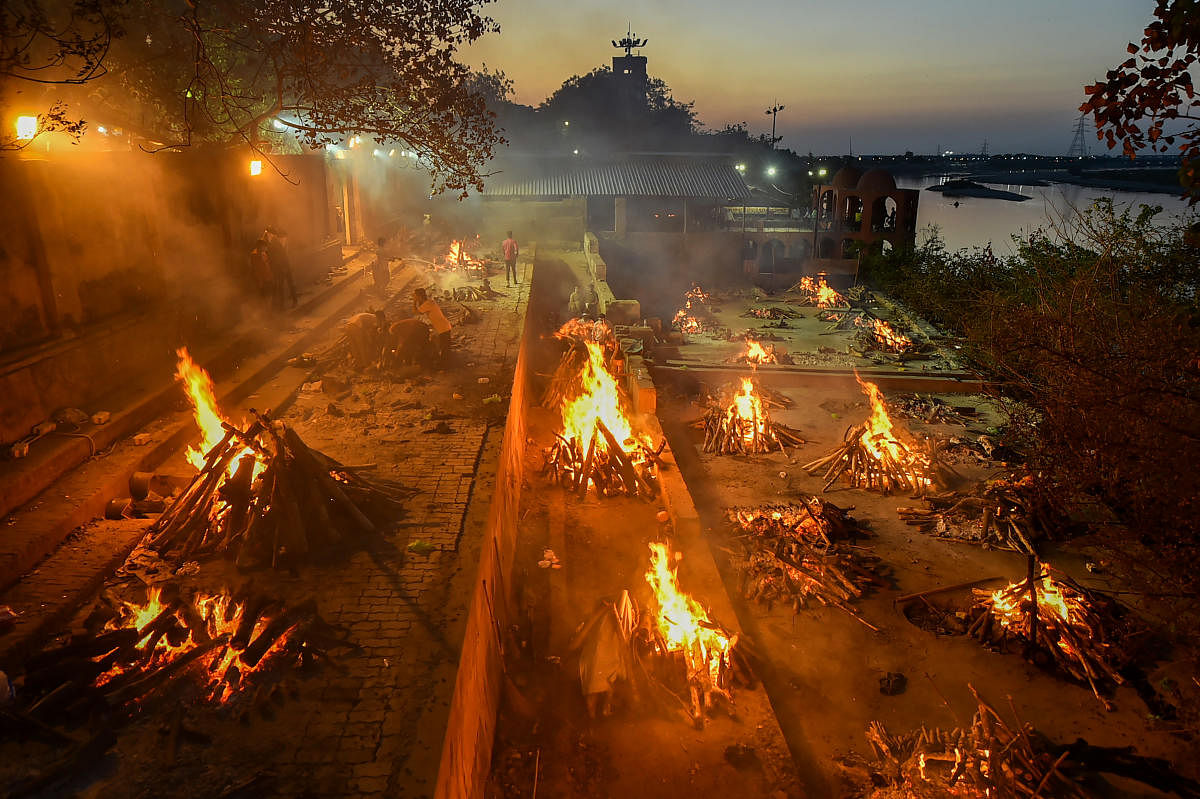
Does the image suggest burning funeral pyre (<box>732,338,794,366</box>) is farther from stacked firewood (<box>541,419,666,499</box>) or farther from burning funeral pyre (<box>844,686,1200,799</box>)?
burning funeral pyre (<box>844,686,1200,799</box>)

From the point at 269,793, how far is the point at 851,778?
194 inches

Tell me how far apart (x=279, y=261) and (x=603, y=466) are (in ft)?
28.5

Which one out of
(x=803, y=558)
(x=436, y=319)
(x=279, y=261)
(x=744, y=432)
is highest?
(x=279, y=261)

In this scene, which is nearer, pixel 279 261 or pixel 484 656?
pixel 484 656

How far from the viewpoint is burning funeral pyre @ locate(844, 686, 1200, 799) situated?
19.3 feet

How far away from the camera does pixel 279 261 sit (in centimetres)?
1463

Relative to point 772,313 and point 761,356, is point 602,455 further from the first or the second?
point 772,313

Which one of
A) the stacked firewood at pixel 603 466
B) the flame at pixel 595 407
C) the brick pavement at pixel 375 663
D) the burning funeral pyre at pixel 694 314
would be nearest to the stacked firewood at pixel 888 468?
the stacked firewood at pixel 603 466

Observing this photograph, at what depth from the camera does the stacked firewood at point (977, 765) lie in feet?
19.3

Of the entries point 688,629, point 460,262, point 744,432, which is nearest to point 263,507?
point 688,629

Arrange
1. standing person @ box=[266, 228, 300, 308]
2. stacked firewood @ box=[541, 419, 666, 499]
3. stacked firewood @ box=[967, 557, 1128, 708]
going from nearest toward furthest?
stacked firewood @ box=[967, 557, 1128, 708], stacked firewood @ box=[541, 419, 666, 499], standing person @ box=[266, 228, 300, 308]

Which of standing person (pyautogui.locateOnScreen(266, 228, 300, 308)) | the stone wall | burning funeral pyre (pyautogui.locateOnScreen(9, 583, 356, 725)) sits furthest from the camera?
standing person (pyautogui.locateOnScreen(266, 228, 300, 308))

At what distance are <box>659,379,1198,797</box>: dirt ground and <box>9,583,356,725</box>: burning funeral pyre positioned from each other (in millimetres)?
4603

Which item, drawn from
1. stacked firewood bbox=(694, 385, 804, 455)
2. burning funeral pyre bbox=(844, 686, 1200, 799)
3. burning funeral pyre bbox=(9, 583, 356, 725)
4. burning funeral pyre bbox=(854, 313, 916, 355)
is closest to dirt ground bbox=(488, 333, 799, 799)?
burning funeral pyre bbox=(844, 686, 1200, 799)
